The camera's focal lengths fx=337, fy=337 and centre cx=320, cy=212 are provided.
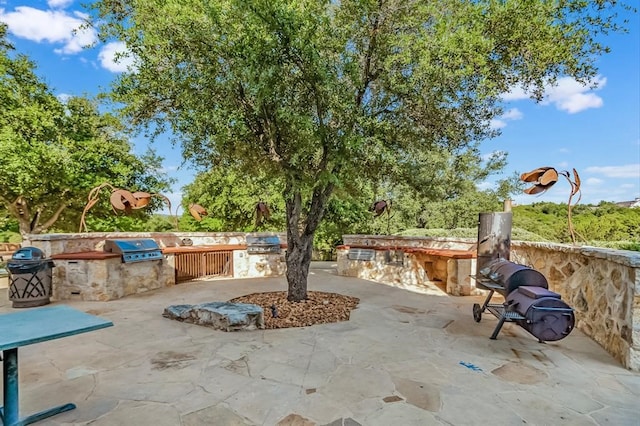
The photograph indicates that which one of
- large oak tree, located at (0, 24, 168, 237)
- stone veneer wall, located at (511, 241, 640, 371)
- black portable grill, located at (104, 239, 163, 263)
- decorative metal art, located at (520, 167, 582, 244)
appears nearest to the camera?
stone veneer wall, located at (511, 241, 640, 371)

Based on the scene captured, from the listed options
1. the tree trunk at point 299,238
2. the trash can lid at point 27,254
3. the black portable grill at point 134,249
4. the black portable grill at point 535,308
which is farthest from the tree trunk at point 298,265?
the trash can lid at point 27,254

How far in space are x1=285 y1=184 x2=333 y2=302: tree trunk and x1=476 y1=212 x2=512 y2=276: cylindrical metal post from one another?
9.59ft

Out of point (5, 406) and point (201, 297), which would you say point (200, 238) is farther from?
point (5, 406)

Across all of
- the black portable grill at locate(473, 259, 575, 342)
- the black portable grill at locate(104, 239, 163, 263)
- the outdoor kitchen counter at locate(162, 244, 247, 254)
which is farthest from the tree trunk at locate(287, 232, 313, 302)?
the outdoor kitchen counter at locate(162, 244, 247, 254)

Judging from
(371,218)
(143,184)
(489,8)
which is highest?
(489,8)

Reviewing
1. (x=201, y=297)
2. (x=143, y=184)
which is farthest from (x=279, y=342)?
(x=143, y=184)

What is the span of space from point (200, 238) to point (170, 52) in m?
6.07

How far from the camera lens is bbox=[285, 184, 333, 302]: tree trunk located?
18.6 feet

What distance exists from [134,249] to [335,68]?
17.4 ft

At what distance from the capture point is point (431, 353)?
3.60m

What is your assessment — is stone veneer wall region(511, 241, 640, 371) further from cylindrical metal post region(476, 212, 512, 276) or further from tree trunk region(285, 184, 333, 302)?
tree trunk region(285, 184, 333, 302)

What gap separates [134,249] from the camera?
22.5 feet

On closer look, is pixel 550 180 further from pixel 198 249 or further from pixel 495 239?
pixel 198 249

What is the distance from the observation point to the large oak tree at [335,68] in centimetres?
428
